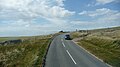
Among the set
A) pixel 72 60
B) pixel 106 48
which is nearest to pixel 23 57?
pixel 72 60

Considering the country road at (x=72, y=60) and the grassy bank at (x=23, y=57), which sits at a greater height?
the country road at (x=72, y=60)

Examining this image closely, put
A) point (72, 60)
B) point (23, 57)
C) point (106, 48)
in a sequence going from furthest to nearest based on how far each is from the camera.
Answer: point (106, 48), point (23, 57), point (72, 60)

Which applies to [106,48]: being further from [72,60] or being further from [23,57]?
[23,57]

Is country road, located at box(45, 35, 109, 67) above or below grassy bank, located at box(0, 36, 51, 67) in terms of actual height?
above

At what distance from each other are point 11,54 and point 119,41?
19.9 m

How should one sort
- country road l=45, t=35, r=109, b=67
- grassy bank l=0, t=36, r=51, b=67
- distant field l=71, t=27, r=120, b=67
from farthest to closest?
grassy bank l=0, t=36, r=51, b=67, distant field l=71, t=27, r=120, b=67, country road l=45, t=35, r=109, b=67

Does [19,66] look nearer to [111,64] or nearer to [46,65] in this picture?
[46,65]

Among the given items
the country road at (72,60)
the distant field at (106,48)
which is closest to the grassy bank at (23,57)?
the country road at (72,60)

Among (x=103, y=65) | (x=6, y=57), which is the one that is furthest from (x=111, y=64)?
(x=6, y=57)

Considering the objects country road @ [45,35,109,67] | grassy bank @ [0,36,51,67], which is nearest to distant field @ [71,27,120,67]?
country road @ [45,35,109,67]

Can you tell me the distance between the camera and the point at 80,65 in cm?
2208

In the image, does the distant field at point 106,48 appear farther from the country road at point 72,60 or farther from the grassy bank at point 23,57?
the grassy bank at point 23,57

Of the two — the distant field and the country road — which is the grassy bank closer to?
the country road

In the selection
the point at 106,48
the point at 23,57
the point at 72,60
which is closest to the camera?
the point at 72,60
